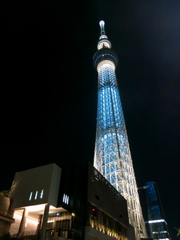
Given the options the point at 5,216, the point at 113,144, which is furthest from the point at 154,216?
the point at 5,216

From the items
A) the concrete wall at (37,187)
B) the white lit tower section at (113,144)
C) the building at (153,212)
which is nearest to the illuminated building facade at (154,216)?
the building at (153,212)

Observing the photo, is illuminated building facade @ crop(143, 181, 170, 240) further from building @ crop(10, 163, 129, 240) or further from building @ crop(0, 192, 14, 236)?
building @ crop(0, 192, 14, 236)

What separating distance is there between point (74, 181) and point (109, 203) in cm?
1037

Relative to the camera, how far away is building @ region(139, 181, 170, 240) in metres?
102

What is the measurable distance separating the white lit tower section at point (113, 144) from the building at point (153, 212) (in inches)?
2549

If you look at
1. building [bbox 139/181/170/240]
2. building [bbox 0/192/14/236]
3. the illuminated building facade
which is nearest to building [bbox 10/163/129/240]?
building [bbox 0/192/14/236]

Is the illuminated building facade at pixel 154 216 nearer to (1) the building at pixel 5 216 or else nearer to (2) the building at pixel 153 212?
(2) the building at pixel 153 212

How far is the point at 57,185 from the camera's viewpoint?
89.4 feet

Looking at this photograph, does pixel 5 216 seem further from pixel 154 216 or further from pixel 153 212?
pixel 153 212

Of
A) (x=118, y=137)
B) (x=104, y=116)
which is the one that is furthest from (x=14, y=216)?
(x=104, y=116)

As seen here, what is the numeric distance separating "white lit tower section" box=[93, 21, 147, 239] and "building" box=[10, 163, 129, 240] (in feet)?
59.9

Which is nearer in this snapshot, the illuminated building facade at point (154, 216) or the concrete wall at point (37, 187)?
the concrete wall at point (37, 187)

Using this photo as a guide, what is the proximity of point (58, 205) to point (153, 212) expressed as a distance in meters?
104

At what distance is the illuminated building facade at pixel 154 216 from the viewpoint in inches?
3996
